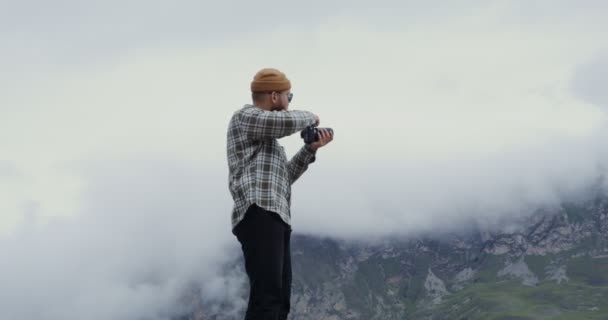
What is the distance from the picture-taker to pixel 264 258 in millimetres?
8461

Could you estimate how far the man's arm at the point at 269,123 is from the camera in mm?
8742

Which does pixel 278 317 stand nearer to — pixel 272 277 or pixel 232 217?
pixel 272 277

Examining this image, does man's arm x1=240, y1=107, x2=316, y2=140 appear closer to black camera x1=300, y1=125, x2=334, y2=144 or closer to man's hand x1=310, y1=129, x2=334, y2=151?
black camera x1=300, y1=125, x2=334, y2=144

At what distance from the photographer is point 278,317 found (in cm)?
877

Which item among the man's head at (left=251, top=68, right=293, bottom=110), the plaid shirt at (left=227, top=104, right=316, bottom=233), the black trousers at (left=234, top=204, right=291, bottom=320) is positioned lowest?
the black trousers at (left=234, top=204, right=291, bottom=320)

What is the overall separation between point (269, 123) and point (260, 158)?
1.53ft

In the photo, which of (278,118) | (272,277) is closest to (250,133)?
(278,118)

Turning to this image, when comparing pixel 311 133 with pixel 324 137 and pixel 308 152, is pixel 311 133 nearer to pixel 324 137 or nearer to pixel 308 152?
pixel 324 137

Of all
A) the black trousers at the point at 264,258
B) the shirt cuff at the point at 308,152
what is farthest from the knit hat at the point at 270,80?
the black trousers at the point at 264,258

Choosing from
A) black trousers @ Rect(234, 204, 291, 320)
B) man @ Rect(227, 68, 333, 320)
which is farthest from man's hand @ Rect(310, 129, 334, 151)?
black trousers @ Rect(234, 204, 291, 320)

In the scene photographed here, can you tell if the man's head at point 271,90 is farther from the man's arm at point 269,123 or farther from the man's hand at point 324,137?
the man's hand at point 324,137

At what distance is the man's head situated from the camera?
905 centimetres

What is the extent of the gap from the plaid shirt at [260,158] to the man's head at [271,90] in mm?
161

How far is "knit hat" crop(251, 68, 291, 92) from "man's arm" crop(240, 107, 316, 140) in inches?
12.9
